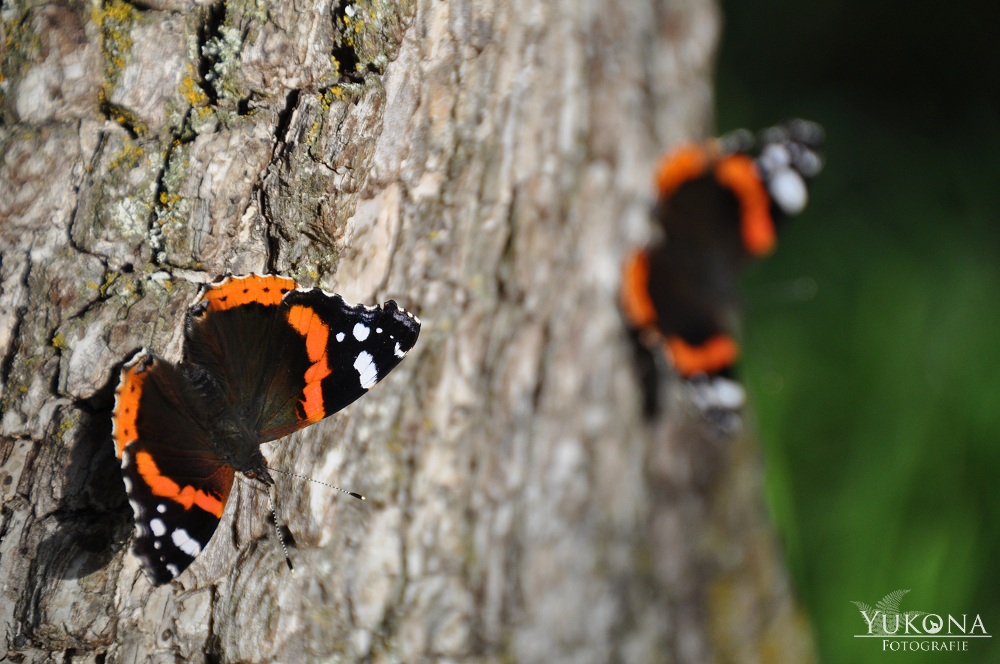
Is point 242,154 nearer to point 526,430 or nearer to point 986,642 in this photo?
point 526,430

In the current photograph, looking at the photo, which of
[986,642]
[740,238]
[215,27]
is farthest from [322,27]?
[986,642]

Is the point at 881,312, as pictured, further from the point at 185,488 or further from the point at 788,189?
the point at 185,488

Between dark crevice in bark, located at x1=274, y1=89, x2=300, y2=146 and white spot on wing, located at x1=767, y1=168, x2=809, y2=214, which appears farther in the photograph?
white spot on wing, located at x1=767, y1=168, x2=809, y2=214

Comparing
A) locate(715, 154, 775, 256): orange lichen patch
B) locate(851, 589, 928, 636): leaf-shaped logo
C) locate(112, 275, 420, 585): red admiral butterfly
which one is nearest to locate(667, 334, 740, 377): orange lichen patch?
locate(715, 154, 775, 256): orange lichen patch

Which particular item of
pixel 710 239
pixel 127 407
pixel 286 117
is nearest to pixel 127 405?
pixel 127 407

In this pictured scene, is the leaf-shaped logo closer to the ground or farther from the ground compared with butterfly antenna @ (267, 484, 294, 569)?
closer to the ground

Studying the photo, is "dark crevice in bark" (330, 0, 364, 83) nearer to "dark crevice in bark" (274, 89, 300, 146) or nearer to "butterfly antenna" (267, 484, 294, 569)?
"dark crevice in bark" (274, 89, 300, 146)

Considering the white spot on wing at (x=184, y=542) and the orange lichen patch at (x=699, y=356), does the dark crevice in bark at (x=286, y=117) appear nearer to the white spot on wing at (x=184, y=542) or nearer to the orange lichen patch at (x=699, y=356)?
the white spot on wing at (x=184, y=542)
